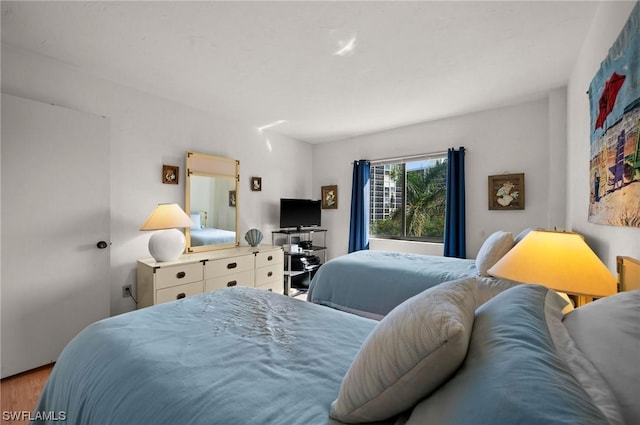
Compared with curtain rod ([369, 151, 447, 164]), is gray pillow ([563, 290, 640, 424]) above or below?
below

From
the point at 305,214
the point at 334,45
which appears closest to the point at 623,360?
the point at 334,45

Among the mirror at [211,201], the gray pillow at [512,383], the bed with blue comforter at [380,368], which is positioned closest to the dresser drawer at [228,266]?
the mirror at [211,201]

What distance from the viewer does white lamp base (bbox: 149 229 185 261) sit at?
9.00 feet

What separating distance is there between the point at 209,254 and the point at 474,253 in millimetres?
3318

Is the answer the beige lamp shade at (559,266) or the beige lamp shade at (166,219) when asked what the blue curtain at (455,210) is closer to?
the beige lamp shade at (559,266)

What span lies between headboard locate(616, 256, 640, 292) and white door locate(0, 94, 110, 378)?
3.53 meters

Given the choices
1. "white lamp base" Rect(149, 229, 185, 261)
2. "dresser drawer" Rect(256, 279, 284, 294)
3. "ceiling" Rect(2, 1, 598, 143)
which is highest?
"ceiling" Rect(2, 1, 598, 143)

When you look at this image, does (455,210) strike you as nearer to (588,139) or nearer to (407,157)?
(407,157)

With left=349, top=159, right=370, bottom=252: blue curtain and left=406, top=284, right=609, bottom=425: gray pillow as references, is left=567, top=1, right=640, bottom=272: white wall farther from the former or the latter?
left=349, top=159, right=370, bottom=252: blue curtain

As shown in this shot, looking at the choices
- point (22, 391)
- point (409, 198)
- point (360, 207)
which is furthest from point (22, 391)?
point (409, 198)

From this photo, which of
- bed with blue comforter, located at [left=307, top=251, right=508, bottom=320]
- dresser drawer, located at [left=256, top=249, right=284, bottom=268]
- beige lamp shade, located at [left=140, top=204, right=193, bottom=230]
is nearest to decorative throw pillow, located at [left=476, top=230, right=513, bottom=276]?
bed with blue comforter, located at [left=307, top=251, right=508, bottom=320]

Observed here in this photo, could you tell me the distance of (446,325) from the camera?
2.09ft

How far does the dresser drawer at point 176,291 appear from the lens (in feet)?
8.61

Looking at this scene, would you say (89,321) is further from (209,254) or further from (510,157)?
(510,157)
